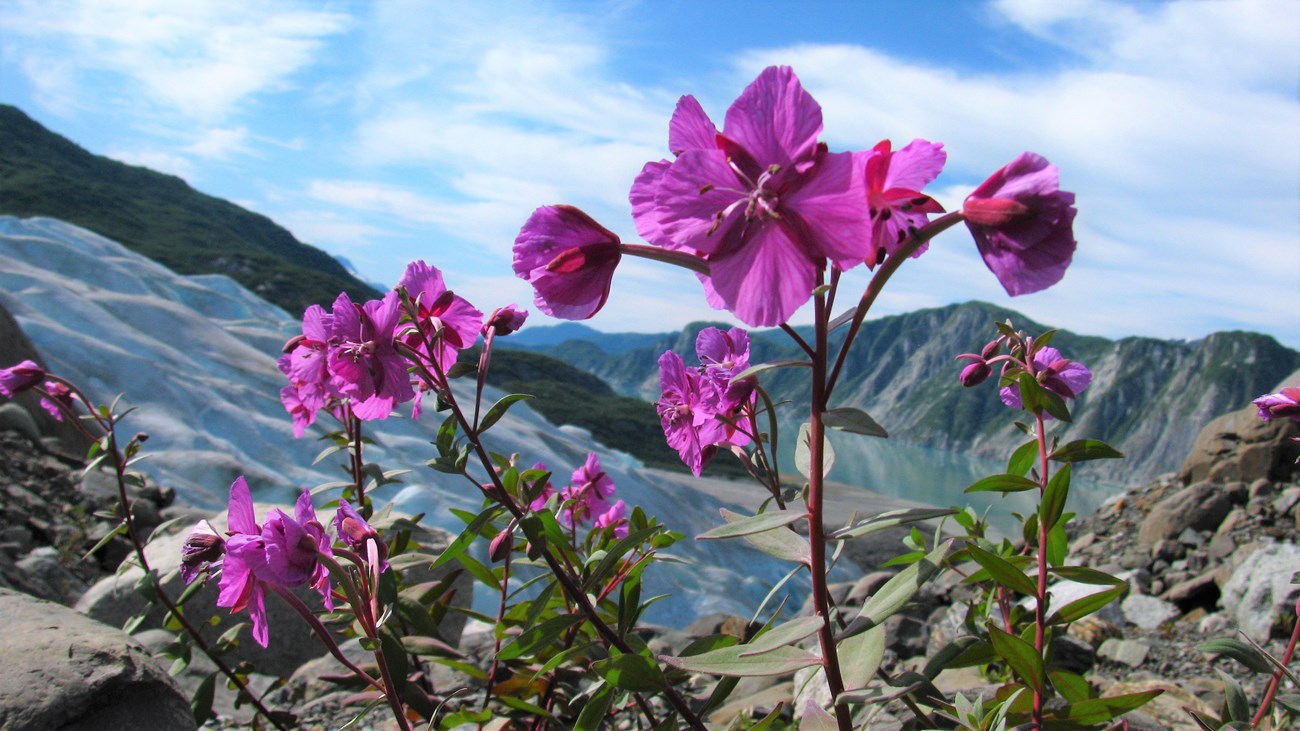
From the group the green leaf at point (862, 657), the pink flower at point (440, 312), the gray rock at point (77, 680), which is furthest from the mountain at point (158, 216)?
the green leaf at point (862, 657)

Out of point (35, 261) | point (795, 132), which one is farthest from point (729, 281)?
Answer: point (35, 261)

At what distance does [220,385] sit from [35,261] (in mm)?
9166

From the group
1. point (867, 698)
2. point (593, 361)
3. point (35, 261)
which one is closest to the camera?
point (867, 698)

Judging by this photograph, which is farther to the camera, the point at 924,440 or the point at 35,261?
the point at 924,440

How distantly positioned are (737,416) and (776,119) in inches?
33.9

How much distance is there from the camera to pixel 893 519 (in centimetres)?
123

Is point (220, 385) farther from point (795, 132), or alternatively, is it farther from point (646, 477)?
point (795, 132)

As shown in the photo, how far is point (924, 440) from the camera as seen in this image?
155375 millimetres

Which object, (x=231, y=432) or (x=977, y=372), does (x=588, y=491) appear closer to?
(x=977, y=372)

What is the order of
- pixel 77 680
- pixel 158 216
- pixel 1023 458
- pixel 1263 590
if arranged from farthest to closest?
pixel 158 216 → pixel 1263 590 → pixel 77 680 → pixel 1023 458

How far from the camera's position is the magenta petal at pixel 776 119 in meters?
1.09

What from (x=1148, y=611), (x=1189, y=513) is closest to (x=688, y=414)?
(x=1148, y=611)

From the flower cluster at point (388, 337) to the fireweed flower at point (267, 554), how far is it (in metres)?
0.35

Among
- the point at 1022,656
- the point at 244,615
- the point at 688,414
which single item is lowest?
the point at 244,615
